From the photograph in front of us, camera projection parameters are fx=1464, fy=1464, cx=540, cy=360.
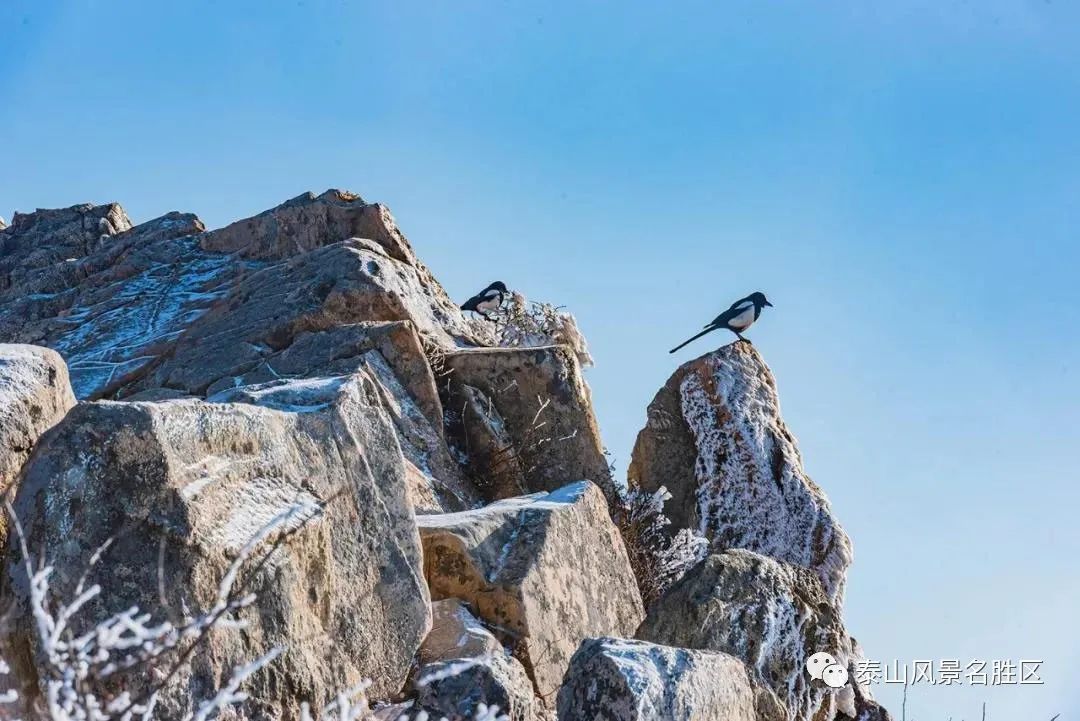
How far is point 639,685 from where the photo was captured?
14.8 feet

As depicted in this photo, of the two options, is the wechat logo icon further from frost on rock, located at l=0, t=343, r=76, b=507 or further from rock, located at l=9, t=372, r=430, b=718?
frost on rock, located at l=0, t=343, r=76, b=507

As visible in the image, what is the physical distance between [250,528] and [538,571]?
1.83 m

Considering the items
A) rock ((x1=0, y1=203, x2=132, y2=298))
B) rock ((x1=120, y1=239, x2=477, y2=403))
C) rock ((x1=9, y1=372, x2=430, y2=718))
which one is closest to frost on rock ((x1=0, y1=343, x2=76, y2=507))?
rock ((x1=9, y1=372, x2=430, y2=718))

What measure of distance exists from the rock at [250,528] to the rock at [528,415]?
133 inches

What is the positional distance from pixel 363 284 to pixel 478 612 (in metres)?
4.43

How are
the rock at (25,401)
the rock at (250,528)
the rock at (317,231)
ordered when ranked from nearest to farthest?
the rock at (250,528) → the rock at (25,401) → the rock at (317,231)

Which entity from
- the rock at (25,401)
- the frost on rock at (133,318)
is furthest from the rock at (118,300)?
the rock at (25,401)

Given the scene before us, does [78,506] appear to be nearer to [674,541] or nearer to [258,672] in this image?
[258,672]

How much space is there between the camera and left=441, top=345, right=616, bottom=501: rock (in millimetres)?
8945

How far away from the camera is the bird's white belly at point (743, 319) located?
12836 millimetres

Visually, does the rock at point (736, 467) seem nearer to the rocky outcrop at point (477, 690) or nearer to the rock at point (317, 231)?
the rock at point (317, 231)

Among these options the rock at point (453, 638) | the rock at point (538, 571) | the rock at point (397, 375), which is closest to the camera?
the rock at point (453, 638)

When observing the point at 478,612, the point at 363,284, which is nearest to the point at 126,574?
the point at 478,612

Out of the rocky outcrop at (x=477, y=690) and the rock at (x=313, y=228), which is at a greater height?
the rock at (x=313, y=228)
